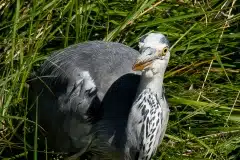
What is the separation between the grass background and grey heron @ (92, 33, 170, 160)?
0.43m

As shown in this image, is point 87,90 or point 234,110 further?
point 234,110

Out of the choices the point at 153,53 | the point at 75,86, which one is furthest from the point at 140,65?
the point at 75,86

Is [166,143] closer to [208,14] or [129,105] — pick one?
[129,105]

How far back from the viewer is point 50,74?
3.81 meters

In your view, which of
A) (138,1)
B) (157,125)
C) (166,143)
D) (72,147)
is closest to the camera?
(157,125)

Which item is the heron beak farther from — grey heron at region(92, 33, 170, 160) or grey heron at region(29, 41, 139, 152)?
grey heron at region(29, 41, 139, 152)

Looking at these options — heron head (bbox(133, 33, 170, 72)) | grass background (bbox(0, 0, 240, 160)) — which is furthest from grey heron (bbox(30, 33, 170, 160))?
grass background (bbox(0, 0, 240, 160))

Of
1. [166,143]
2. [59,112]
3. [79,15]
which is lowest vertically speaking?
[166,143]

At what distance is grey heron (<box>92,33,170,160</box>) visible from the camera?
10.6 feet

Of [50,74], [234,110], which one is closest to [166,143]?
[234,110]

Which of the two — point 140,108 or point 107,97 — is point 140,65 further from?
point 107,97

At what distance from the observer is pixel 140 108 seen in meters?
3.35

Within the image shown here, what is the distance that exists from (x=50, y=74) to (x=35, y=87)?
0.42ft

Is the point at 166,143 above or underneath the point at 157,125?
underneath
